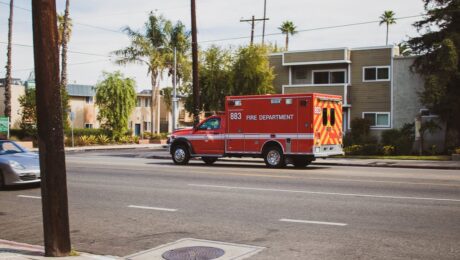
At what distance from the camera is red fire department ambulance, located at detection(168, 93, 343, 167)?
70.4 feet

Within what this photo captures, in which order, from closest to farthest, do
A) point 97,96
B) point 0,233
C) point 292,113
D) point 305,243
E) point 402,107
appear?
point 305,243, point 0,233, point 292,113, point 402,107, point 97,96

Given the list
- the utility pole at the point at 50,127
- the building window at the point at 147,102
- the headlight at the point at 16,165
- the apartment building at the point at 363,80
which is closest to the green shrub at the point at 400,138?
the apartment building at the point at 363,80

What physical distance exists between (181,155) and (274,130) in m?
4.57

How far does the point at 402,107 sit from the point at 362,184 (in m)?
20.9

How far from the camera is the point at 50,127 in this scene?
7.07 metres

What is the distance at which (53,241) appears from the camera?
23.4ft

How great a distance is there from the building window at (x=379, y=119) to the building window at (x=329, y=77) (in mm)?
3200

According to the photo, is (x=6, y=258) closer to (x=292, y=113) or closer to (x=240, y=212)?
(x=240, y=212)

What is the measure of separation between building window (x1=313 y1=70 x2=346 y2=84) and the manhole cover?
102ft

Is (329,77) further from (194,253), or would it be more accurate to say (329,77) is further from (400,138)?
(194,253)

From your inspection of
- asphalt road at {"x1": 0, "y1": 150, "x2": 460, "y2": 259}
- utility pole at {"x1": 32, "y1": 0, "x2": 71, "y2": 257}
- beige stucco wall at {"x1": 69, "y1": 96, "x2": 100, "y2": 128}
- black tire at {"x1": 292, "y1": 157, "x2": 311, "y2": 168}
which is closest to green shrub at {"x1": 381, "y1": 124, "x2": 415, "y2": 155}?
black tire at {"x1": 292, "y1": 157, "x2": 311, "y2": 168}

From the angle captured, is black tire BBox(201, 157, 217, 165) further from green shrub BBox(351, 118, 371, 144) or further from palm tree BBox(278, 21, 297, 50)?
palm tree BBox(278, 21, 297, 50)

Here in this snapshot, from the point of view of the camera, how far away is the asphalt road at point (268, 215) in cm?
790

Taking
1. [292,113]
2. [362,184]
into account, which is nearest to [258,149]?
[292,113]
